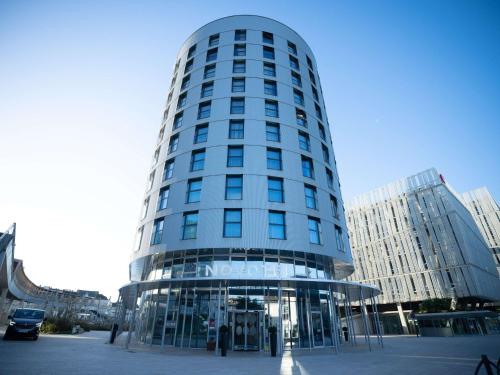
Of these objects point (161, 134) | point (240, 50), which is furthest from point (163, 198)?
point (240, 50)

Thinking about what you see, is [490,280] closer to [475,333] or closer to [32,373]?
[475,333]

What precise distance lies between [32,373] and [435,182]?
217 feet

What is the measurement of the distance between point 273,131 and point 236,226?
9.24m

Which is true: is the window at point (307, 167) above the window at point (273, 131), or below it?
below

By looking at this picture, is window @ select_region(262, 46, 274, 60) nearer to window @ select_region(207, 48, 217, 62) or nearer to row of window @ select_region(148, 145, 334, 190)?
window @ select_region(207, 48, 217, 62)

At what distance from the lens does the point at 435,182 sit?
5772 centimetres

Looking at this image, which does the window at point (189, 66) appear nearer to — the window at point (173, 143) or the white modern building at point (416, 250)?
the window at point (173, 143)

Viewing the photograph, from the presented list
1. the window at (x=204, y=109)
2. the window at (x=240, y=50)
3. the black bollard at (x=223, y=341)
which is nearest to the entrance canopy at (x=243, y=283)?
the black bollard at (x=223, y=341)

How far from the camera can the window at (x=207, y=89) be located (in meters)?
26.9

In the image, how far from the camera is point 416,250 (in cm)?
5475

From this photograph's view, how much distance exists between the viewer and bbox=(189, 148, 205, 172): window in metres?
23.1

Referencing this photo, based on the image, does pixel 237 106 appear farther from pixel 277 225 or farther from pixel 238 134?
pixel 277 225

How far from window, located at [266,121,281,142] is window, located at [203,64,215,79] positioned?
8.28 m

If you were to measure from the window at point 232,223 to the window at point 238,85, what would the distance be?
12.3 m
